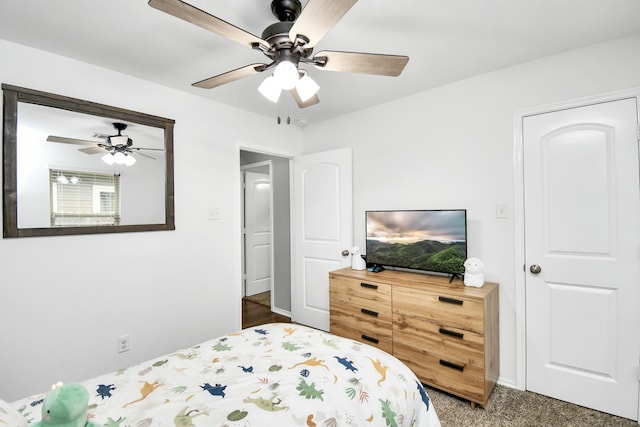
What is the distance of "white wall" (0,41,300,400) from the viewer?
1.93 meters

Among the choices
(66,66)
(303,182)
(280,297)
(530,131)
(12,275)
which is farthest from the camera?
(280,297)

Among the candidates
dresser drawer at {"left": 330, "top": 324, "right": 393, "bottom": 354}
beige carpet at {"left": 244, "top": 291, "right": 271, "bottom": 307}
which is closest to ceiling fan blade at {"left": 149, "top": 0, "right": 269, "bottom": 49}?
dresser drawer at {"left": 330, "top": 324, "right": 393, "bottom": 354}

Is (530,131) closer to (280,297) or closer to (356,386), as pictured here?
(356,386)

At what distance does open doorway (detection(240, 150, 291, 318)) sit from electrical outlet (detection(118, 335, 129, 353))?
204 cm

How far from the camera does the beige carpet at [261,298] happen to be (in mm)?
4655

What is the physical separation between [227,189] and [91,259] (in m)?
1.24

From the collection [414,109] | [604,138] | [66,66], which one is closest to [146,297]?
[66,66]

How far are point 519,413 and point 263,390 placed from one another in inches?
73.8

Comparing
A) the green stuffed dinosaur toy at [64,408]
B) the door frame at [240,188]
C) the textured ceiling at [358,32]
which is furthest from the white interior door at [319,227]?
the green stuffed dinosaur toy at [64,408]

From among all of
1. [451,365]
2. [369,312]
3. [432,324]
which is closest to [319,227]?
[369,312]

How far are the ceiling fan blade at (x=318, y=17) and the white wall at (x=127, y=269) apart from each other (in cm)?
176

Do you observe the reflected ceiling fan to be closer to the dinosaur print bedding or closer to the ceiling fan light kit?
the ceiling fan light kit

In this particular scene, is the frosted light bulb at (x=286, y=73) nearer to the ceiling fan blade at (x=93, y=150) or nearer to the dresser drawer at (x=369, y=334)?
the ceiling fan blade at (x=93, y=150)

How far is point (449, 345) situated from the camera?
2.17 meters
